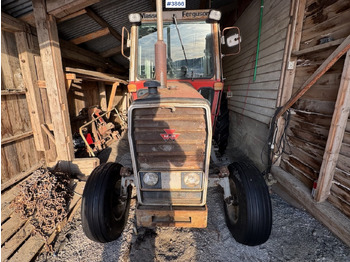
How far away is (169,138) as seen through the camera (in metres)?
1.77

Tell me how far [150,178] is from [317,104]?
244 centimetres

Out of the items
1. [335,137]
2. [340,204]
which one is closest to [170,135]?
[335,137]

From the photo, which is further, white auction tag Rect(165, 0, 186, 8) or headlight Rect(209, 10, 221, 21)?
white auction tag Rect(165, 0, 186, 8)

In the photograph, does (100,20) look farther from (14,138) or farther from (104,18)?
(14,138)

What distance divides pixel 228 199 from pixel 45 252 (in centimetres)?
226

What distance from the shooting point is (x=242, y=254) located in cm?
206

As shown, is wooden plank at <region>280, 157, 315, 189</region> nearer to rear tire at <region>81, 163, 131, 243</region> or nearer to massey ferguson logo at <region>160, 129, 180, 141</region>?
massey ferguson logo at <region>160, 129, 180, 141</region>

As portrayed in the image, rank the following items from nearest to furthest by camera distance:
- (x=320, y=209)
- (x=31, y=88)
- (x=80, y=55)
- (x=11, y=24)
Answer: (x=320, y=209), (x=11, y=24), (x=31, y=88), (x=80, y=55)

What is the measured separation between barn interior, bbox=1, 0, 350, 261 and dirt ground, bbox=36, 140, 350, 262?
20cm

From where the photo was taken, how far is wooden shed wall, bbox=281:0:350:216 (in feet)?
7.09

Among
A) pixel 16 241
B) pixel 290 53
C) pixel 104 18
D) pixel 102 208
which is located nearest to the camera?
pixel 102 208

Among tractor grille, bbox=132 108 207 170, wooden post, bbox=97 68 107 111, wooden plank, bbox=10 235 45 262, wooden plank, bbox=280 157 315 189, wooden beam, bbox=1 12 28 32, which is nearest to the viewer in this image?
tractor grille, bbox=132 108 207 170

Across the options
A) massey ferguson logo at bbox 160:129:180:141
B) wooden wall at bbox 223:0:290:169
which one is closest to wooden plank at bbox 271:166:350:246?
wooden wall at bbox 223:0:290:169

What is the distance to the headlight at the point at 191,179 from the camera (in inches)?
74.1
